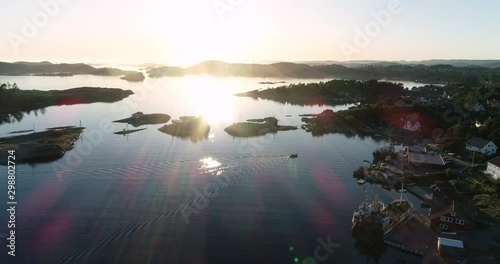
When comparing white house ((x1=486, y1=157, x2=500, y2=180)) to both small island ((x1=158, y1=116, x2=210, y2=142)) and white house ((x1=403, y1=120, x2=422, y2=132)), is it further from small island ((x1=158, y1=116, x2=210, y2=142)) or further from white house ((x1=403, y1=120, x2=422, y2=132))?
small island ((x1=158, y1=116, x2=210, y2=142))

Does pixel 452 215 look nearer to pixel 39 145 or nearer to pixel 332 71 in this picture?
pixel 39 145

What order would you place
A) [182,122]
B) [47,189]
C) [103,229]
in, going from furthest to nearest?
[182,122] → [47,189] → [103,229]

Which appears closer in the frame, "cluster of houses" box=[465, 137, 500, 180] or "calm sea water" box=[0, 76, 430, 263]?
"calm sea water" box=[0, 76, 430, 263]

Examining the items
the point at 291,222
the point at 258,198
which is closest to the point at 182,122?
Answer: the point at 258,198

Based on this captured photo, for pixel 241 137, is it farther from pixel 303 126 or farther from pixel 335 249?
pixel 335 249

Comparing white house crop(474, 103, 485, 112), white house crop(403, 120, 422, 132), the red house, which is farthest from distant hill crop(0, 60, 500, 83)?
the red house

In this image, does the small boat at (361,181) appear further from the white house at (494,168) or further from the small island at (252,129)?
the small island at (252,129)

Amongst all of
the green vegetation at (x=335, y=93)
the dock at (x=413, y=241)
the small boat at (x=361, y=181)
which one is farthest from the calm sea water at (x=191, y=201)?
the green vegetation at (x=335, y=93)
